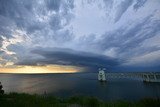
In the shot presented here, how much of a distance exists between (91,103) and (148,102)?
455 centimetres

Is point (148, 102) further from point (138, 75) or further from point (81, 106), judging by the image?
point (138, 75)

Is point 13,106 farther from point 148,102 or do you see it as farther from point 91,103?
point 148,102

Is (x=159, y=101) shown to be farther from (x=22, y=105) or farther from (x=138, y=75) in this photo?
(x=138, y=75)

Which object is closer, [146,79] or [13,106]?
[13,106]

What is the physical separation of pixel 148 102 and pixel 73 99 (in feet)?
27.6

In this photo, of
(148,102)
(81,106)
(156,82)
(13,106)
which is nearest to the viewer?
(13,106)

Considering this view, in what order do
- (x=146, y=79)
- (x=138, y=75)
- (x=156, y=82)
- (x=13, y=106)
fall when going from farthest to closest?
(x=138, y=75) → (x=146, y=79) → (x=156, y=82) → (x=13, y=106)

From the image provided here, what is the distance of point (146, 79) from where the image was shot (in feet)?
381

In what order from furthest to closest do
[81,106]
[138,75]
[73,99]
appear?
[138,75]
[73,99]
[81,106]

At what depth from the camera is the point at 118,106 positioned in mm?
12766

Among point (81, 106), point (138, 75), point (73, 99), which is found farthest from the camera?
point (138, 75)

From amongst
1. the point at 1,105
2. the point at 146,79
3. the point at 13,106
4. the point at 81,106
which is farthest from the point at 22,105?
the point at 146,79

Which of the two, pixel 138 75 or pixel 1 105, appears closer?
pixel 1 105

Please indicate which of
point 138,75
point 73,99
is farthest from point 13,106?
point 138,75
